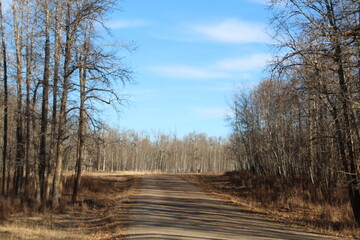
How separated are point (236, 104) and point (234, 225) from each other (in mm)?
27904

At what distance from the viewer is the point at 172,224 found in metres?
11.1

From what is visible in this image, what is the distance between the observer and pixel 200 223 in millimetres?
11375

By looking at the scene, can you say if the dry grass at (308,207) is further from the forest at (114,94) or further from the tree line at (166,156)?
the tree line at (166,156)

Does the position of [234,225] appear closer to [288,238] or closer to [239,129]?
[288,238]

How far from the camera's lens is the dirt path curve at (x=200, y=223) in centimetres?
941

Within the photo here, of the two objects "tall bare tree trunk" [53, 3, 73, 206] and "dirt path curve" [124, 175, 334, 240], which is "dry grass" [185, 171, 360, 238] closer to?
"dirt path curve" [124, 175, 334, 240]

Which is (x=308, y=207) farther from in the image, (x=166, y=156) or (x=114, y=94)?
(x=166, y=156)

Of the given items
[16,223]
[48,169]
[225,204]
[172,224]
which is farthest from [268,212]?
[48,169]

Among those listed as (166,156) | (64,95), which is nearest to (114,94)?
(64,95)

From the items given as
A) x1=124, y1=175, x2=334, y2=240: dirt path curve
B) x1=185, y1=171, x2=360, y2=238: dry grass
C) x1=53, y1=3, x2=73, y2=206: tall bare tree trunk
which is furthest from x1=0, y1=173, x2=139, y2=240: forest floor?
x1=185, y1=171, x2=360, y2=238: dry grass

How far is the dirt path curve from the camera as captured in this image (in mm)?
9414

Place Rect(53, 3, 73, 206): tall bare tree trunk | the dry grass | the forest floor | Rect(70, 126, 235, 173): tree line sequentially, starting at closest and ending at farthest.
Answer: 1. the forest floor
2. the dry grass
3. Rect(53, 3, 73, 206): tall bare tree trunk
4. Rect(70, 126, 235, 173): tree line

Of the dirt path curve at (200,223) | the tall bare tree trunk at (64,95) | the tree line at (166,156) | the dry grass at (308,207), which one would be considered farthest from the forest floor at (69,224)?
the tree line at (166,156)

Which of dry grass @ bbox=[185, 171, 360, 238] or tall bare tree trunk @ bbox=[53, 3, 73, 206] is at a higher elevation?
tall bare tree trunk @ bbox=[53, 3, 73, 206]
